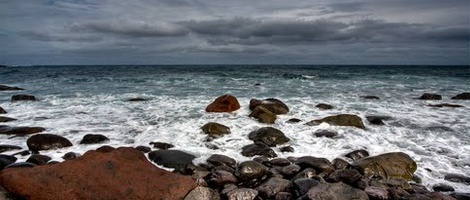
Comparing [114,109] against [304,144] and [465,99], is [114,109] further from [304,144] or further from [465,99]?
[465,99]

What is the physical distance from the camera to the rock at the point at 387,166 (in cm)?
697

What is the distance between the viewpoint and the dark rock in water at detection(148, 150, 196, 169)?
743cm

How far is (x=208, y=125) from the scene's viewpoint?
1010 cm

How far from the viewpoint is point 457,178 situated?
6859mm

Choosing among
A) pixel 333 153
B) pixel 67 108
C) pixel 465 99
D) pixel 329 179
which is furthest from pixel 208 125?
pixel 465 99

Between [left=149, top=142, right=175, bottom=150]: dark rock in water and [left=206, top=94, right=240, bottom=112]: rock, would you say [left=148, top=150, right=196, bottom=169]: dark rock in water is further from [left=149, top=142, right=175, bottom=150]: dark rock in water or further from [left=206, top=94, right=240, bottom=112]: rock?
[left=206, top=94, right=240, bottom=112]: rock

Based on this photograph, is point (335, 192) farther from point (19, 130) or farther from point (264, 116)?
point (19, 130)

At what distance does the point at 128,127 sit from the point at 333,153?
6464 millimetres

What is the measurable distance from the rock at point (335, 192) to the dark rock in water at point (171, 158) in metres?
3.03

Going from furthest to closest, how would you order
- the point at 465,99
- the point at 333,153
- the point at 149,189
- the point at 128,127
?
the point at 465,99
the point at 128,127
the point at 333,153
the point at 149,189

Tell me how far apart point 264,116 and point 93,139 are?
17.9 ft

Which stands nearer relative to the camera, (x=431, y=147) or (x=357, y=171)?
(x=357, y=171)

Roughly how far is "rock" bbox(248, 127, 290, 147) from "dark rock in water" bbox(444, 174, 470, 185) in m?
3.83

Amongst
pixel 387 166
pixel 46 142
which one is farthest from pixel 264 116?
pixel 46 142
